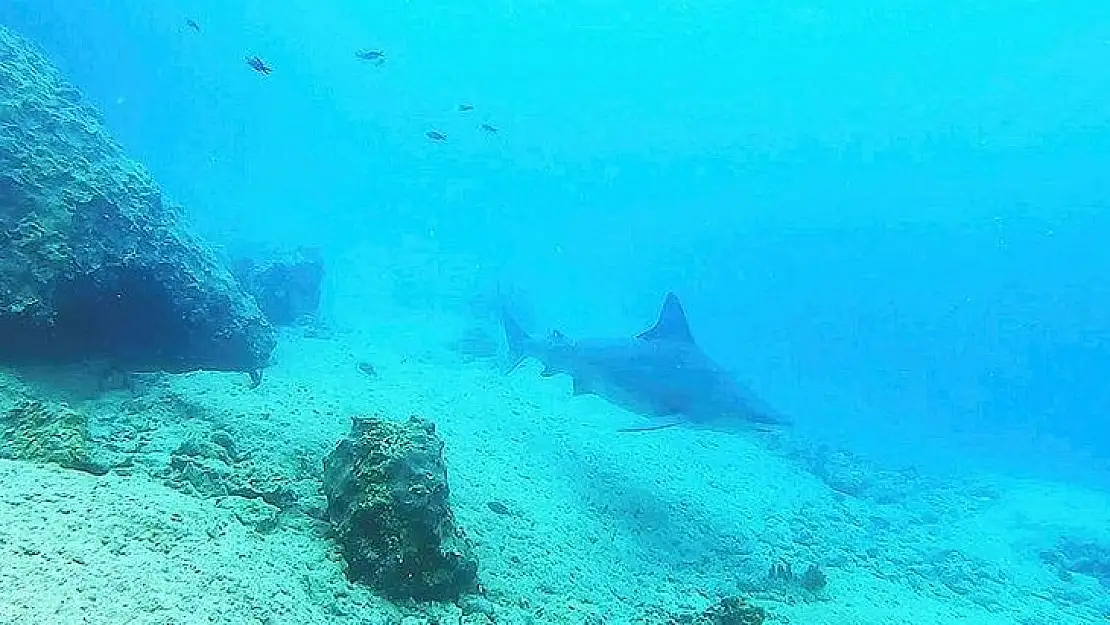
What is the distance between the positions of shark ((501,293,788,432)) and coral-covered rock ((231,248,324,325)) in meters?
8.35

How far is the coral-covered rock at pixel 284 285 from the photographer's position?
15.1m

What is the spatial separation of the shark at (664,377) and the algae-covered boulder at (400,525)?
11.9 ft

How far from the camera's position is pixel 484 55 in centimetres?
14212

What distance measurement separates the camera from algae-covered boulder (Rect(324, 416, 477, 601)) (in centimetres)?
393

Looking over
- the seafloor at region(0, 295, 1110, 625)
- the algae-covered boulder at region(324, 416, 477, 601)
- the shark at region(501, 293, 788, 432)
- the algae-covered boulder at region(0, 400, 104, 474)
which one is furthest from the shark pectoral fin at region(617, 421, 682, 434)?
the algae-covered boulder at region(0, 400, 104, 474)

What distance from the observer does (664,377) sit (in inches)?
336

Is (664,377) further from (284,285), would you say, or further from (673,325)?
(284,285)

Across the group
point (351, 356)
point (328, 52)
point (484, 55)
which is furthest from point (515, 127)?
point (351, 356)

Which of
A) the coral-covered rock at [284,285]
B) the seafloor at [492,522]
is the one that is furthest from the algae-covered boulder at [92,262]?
the coral-covered rock at [284,285]

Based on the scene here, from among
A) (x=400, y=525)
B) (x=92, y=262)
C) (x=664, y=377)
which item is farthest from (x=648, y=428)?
(x=92, y=262)

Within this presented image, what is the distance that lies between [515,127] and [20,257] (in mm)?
149684

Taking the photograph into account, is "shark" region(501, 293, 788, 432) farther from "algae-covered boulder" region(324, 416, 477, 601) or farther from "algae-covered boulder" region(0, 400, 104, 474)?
"algae-covered boulder" region(0, 400, 104, 474)

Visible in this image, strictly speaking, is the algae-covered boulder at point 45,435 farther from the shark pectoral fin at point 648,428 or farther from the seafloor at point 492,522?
the shark pectoral fin at point 648,428

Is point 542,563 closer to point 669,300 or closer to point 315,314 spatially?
point 669,300
